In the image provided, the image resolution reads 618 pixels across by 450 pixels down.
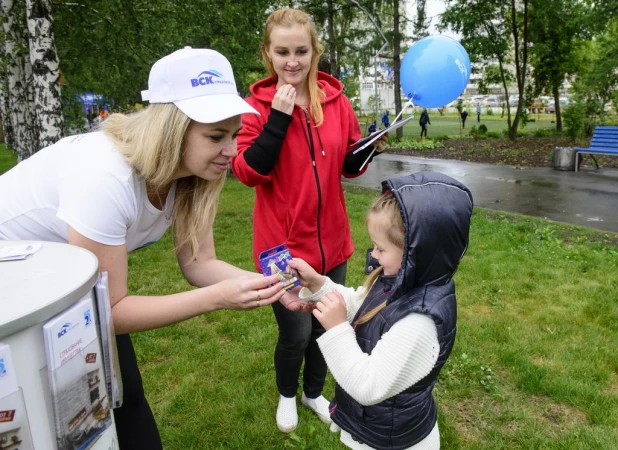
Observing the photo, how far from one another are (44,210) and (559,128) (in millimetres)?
20751

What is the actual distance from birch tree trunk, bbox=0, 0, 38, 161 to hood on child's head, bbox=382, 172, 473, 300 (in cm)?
618

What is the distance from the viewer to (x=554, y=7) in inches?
603

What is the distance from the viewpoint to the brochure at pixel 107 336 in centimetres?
127

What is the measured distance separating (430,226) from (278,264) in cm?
68

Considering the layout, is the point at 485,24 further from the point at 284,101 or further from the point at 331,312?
the point at 331,312

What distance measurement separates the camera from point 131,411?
199cm

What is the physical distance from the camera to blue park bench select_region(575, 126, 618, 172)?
10289 mm

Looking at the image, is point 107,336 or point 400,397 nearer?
point 107,336

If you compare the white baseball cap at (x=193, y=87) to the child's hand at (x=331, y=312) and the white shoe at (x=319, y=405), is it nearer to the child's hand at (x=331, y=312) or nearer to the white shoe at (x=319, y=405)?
the child's hand at (x=331, y=312)

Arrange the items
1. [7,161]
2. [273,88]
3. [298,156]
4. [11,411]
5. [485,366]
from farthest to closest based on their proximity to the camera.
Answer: [7,161] → [485,366] → [273,88] → [298,156] → [11,411]

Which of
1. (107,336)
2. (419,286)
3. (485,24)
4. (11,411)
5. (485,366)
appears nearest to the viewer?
(11,411)

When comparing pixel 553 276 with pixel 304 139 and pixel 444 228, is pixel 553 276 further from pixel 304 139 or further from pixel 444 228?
pixel 444 228

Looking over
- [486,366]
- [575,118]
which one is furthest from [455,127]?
[486,366]

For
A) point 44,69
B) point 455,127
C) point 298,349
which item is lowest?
point 455,127
